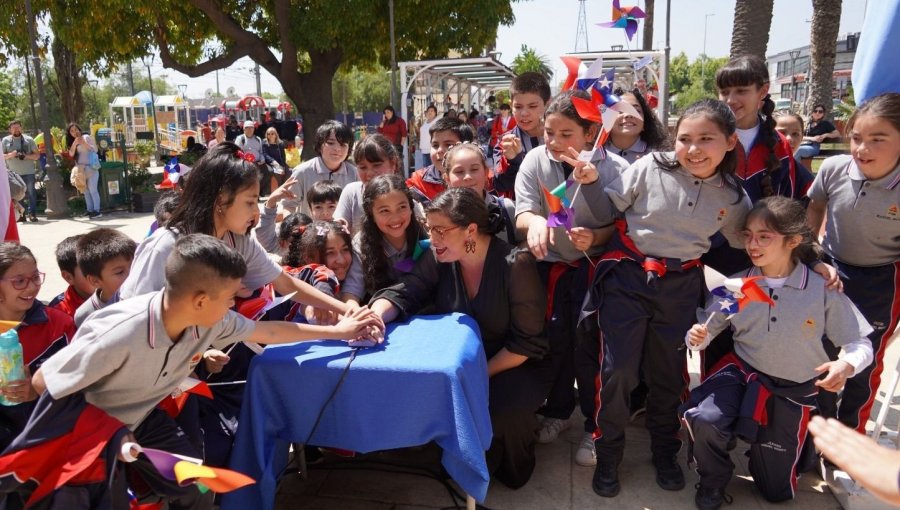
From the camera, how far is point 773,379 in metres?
2.79

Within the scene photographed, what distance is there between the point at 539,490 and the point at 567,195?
1.35 metres

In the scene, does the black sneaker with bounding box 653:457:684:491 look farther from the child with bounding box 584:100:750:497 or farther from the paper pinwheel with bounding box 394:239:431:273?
the paper pinwheel with bounding box 394:239:431:273

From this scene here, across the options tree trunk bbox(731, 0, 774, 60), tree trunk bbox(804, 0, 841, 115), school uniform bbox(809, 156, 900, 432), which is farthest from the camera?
tree trunk bbox(804, 0, 841, 115)

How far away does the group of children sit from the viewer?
245cm

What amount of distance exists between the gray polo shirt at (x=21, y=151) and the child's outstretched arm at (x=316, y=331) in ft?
37.4

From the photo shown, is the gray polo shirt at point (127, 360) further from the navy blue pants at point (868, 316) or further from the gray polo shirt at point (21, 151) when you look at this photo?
the gray polo shirt at point (21, 151)

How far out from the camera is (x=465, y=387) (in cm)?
230

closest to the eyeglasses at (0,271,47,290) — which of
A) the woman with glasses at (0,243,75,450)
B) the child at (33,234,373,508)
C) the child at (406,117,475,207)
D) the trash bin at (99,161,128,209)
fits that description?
the woman with glasses at (0,243,75,450)

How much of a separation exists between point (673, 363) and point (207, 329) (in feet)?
6.53

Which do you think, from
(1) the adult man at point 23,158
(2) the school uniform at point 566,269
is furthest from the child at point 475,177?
(1) the adult man at point 23,158

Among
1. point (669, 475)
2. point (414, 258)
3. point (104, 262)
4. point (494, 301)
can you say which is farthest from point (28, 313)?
point (669, 475)

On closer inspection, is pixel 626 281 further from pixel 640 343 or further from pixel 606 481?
pixel 606 481

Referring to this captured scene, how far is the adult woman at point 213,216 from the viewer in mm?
2412

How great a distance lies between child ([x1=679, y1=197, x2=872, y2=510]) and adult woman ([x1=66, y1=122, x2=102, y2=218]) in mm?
11479
